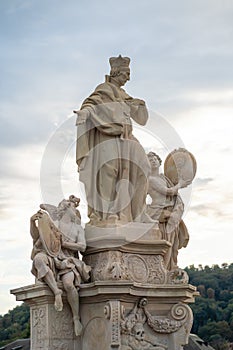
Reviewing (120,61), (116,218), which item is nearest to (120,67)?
(120,61)

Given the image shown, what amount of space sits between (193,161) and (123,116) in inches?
69.1

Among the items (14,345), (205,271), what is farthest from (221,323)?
(14,345)

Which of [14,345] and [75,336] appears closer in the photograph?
[75,336]

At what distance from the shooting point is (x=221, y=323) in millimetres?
55250

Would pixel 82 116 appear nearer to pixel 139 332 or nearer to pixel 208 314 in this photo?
pixel 139 332

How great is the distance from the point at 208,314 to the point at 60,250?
41816mm

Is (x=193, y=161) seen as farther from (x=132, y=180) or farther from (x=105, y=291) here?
(x=105, y=291)

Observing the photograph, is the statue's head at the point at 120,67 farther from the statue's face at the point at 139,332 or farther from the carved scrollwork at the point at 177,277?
the statue's face at the point at 139,332

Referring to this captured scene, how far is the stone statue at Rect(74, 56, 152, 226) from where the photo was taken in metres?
15.6

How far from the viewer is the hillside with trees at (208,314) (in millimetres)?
54438

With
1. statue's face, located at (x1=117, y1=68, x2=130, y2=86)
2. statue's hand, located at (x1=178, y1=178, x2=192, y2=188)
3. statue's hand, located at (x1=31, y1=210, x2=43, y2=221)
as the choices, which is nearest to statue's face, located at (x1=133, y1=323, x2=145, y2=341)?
statue's hand, located at (x1=31, y1=210, x2=43, y2=221)

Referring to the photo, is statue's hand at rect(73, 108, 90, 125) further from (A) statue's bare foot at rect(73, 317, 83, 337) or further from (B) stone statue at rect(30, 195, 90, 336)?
(A) statue's bare foot at rect(73, 317, 83, 337)

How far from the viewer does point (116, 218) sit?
50.5ft

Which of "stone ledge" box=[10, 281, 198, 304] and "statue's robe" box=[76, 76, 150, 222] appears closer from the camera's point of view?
"stone ledge" box=[10, 281, 198, 304]
